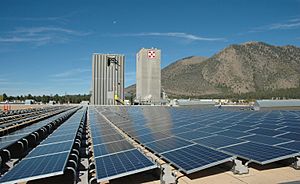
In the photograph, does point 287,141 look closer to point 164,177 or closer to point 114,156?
point 164,177

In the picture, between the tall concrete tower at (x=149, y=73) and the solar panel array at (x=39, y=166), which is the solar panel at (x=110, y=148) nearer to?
the solar panel array at (x=39, y=166)

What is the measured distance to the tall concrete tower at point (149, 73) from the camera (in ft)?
403

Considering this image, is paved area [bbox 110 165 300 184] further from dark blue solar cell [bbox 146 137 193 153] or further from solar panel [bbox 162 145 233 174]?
dark blue solar cell [bbox 146 137 193 153]

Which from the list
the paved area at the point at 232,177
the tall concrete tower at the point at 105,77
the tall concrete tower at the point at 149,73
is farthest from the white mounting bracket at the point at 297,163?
the tall concrete tower at the point at 105,77

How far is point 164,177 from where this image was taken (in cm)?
706

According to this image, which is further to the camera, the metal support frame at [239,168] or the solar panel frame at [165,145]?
the solar panel frame at [165,145]

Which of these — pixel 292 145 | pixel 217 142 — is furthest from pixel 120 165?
pixel 292 145

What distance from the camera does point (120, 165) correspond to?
736 centimetres

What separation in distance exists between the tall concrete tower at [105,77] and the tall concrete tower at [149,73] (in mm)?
22175

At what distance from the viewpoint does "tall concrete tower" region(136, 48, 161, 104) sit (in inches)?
4833

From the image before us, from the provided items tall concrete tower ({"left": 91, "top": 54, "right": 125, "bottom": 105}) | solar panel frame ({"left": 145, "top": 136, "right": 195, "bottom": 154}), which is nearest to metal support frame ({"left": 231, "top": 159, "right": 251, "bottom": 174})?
solar panel frame ({"left": 145, "top": 136, "right": 195, "bottom": 154})

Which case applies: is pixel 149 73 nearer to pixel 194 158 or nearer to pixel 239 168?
pixel 194 158

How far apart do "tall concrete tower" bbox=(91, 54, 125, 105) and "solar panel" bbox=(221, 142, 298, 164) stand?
136 metres

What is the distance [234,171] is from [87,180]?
→ 416cm
